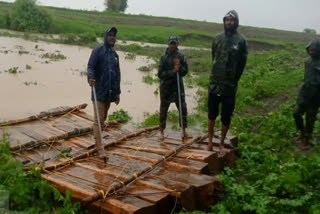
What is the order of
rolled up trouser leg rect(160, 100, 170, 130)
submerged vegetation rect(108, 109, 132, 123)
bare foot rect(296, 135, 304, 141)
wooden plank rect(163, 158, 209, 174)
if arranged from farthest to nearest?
submerged vegetation rect(108, 109, 132, 123) < bare foot rect(296, 135, 304, 141) < rolled up trouser leg rect(160, 100, 170, 130) < wooden plank rect(163, 158, 209, 174)

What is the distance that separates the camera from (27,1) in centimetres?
3816

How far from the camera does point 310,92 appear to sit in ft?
24.7

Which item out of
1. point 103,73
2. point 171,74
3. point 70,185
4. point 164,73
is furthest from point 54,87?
point 70,185

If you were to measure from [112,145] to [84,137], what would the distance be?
766mm

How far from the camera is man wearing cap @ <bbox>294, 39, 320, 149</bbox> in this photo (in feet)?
24.3

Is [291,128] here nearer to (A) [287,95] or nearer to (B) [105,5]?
(A) [287,95]

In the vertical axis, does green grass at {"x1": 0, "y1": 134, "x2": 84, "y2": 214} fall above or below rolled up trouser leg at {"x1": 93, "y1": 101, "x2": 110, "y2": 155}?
below

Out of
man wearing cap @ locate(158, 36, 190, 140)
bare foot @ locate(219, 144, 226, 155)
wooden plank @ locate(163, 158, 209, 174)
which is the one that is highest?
man wearing cap @ locate(158, 36, 190, 140)

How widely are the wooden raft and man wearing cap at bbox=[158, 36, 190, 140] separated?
1.69 ft

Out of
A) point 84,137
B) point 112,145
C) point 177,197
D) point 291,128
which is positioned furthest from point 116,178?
point 291,128

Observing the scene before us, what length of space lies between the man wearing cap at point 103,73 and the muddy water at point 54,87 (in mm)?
4695

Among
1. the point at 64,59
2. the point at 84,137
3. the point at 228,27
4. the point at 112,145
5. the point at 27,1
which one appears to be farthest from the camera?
the point at 27,1

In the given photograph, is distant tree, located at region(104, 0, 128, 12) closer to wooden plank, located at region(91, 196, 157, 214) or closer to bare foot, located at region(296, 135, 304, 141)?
bare foot, located at region(296, 135, 304, 141)

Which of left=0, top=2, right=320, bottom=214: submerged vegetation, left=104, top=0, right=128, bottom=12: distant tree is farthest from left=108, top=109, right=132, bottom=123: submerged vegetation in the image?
left=104, top=0, right=128, bottom=12: distant tree
